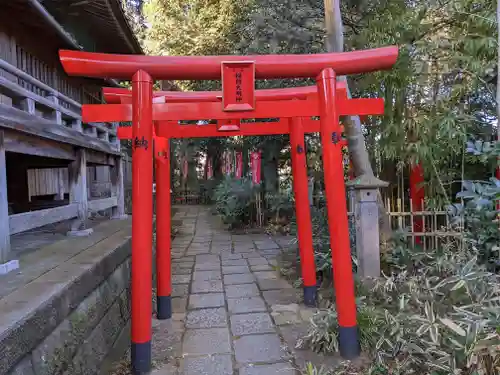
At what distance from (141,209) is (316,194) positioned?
6759mm

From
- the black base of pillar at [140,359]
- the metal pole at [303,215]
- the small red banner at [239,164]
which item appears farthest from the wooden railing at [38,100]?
→ the small red banner at [239,164]

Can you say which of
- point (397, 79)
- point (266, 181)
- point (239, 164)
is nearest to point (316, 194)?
point (266, 181)

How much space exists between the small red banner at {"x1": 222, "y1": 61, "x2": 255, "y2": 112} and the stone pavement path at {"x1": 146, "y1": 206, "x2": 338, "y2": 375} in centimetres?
206

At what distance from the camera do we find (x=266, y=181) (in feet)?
35.3

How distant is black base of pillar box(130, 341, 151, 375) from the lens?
298 cm

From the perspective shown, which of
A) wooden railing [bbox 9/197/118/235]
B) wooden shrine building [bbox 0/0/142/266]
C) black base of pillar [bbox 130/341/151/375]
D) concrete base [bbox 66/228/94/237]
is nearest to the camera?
black base of pillar [bbox 130/341/151/375]

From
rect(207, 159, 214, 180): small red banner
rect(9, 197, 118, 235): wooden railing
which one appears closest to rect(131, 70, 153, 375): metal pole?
rect(9, 197, 118, 235): wooden railing

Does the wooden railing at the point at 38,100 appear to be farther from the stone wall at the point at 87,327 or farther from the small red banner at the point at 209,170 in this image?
the small red banner at the point at 209,170

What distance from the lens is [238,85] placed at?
3.13 metres

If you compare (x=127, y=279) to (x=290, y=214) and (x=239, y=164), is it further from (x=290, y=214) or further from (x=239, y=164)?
(x=239, y=164)

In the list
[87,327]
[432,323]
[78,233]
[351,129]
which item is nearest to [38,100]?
[78,233]

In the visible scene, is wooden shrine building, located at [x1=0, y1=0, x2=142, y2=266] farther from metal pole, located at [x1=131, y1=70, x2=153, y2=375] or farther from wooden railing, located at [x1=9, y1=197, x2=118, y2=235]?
metal pole, located at [x1=131, y1=70, x2=153, y2=375]

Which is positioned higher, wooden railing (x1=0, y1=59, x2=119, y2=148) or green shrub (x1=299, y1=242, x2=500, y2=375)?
wooden railing (x1=0, y1=59, x2=119, y2=148)

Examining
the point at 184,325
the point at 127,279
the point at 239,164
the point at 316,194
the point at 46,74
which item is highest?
the point at 46,74
